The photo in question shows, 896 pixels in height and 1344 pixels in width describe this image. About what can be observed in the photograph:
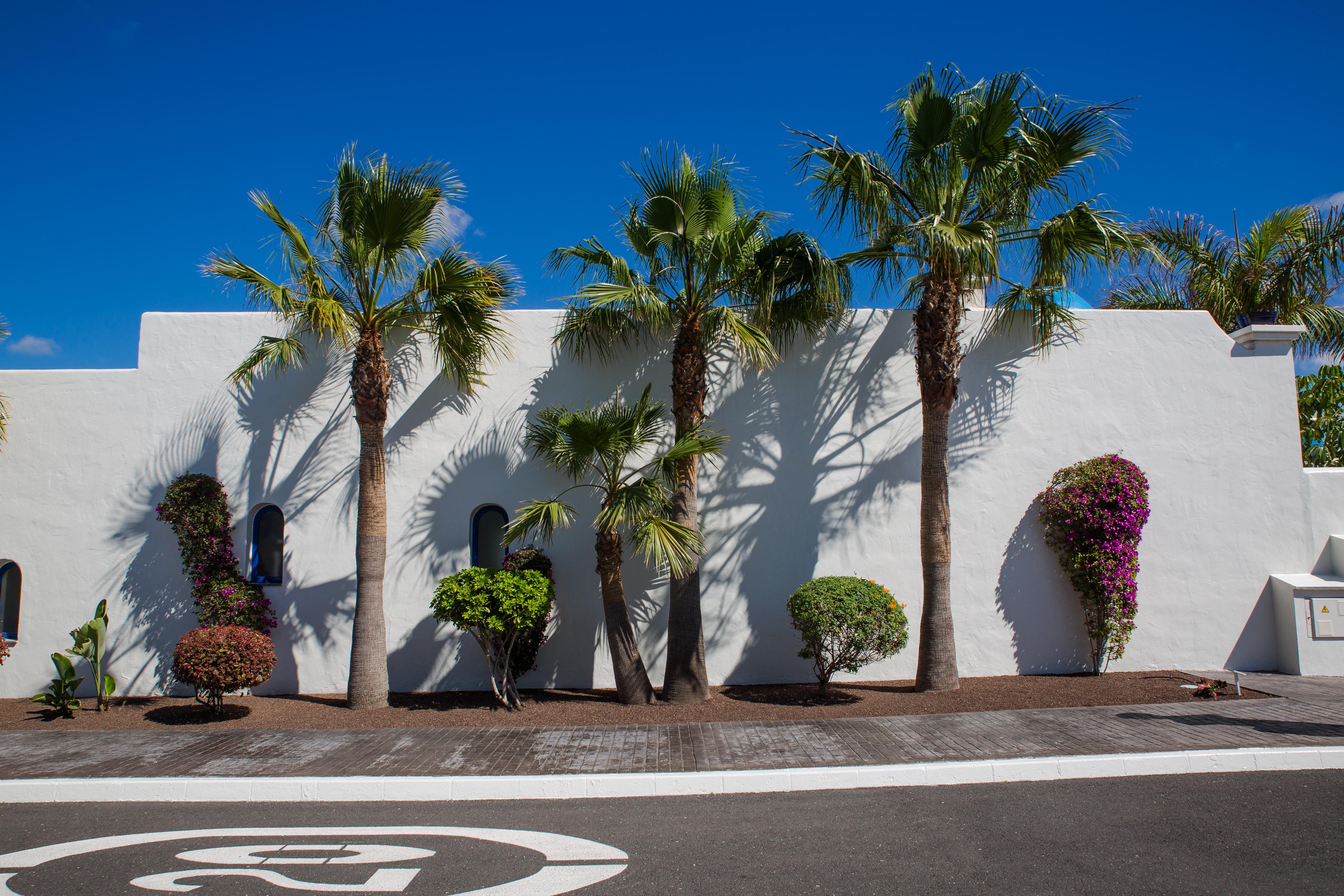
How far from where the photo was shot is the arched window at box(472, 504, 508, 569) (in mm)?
10180

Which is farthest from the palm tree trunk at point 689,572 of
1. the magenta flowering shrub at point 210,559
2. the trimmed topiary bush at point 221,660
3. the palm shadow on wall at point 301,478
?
the magenta flowering shrub at point 210,559

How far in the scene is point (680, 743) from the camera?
23.9 ft

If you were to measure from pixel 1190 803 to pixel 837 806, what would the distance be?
2485mm

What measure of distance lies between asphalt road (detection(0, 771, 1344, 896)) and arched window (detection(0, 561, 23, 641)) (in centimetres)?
574

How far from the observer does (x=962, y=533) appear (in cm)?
1015

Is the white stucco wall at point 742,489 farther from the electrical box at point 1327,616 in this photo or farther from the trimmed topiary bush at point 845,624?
the trimmed topiary bush at point 845,624

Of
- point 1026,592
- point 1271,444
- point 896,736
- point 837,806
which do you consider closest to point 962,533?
point 1026,592

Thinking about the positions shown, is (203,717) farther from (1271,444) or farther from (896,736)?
(1271,444)

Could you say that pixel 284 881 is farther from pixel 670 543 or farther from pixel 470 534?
pixel 470 534

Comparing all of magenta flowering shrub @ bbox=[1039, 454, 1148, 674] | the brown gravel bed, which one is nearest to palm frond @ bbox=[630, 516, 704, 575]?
the brown gravel bed

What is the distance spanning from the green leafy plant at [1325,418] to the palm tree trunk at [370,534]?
1555cm

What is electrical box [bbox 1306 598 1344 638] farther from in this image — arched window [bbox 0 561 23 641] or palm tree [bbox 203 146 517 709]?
arched window [bbox 0 561 23 641]

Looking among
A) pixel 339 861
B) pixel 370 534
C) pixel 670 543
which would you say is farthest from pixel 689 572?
pixel 339 861

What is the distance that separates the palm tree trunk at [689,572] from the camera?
9.02 m
